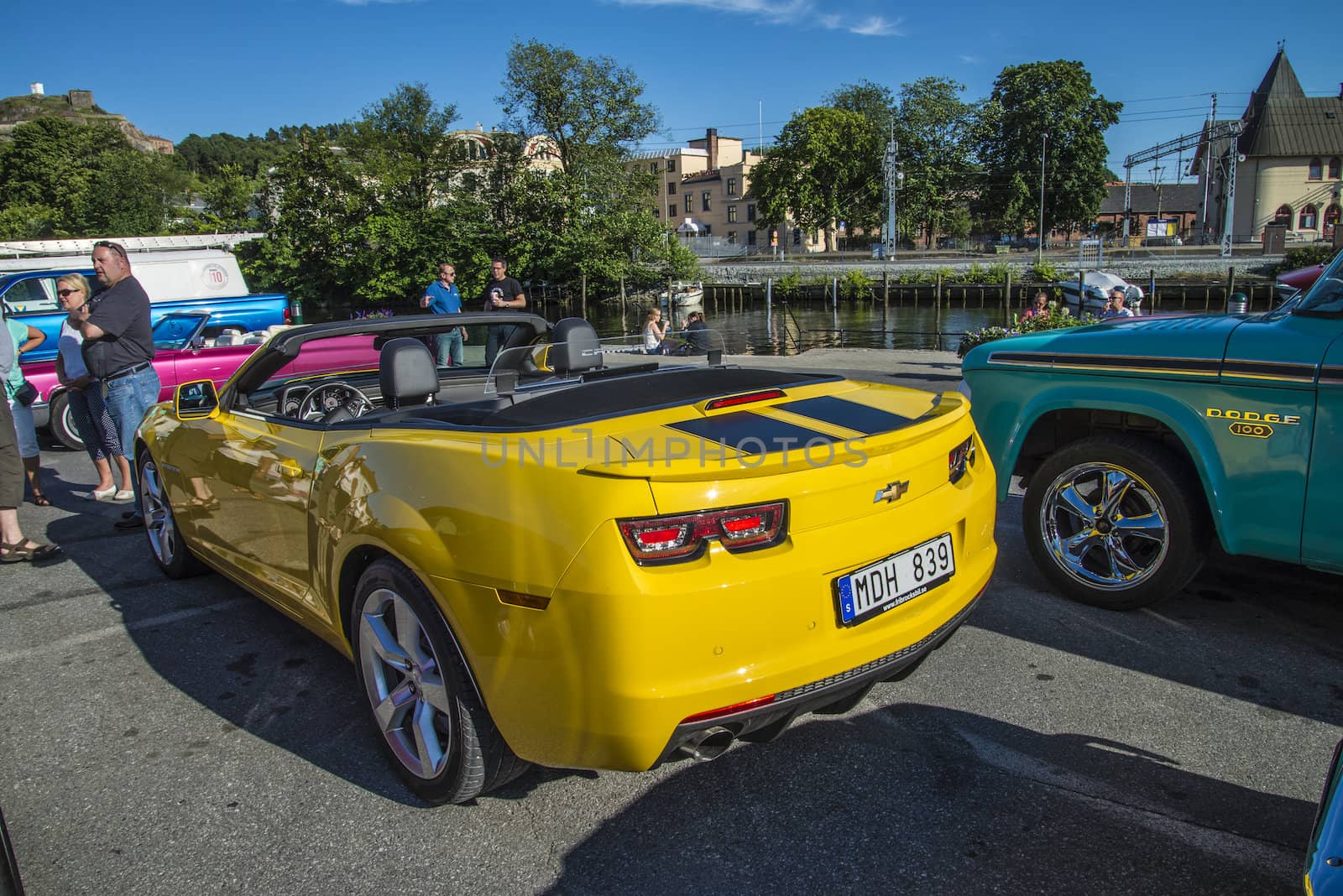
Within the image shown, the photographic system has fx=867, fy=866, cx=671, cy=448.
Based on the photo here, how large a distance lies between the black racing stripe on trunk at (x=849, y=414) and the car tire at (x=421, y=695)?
131 centimetres

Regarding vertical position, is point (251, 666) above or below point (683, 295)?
below

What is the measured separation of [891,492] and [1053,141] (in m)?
77.6

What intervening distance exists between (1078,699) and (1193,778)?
0.55m

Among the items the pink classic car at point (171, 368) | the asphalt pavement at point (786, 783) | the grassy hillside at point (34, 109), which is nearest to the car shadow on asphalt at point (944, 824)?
the asphalt pavement at point (786, 783)

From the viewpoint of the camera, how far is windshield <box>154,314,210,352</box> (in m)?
11.2

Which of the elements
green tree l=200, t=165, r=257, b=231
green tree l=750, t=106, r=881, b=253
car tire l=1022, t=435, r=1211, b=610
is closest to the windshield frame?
car tire l=1022, t=435, r=1211, b=610

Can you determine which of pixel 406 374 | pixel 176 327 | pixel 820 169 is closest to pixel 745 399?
pixel 406 374

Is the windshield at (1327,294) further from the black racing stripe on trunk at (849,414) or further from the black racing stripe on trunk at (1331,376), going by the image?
the black racing stripe on trunk at (849,414)

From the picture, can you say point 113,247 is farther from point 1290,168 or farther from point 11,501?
point 1290,168

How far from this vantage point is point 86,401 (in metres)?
7.18

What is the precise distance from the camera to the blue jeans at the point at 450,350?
4.42 m

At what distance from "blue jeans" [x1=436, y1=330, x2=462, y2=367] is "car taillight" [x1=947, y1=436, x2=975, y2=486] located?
2.55 metres

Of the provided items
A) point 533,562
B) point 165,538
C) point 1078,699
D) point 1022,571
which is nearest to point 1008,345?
point 1022,571

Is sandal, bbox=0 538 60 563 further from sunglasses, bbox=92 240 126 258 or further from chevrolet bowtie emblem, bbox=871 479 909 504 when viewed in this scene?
chevrolet bowtie emblem, bbox=871 479 909 504
